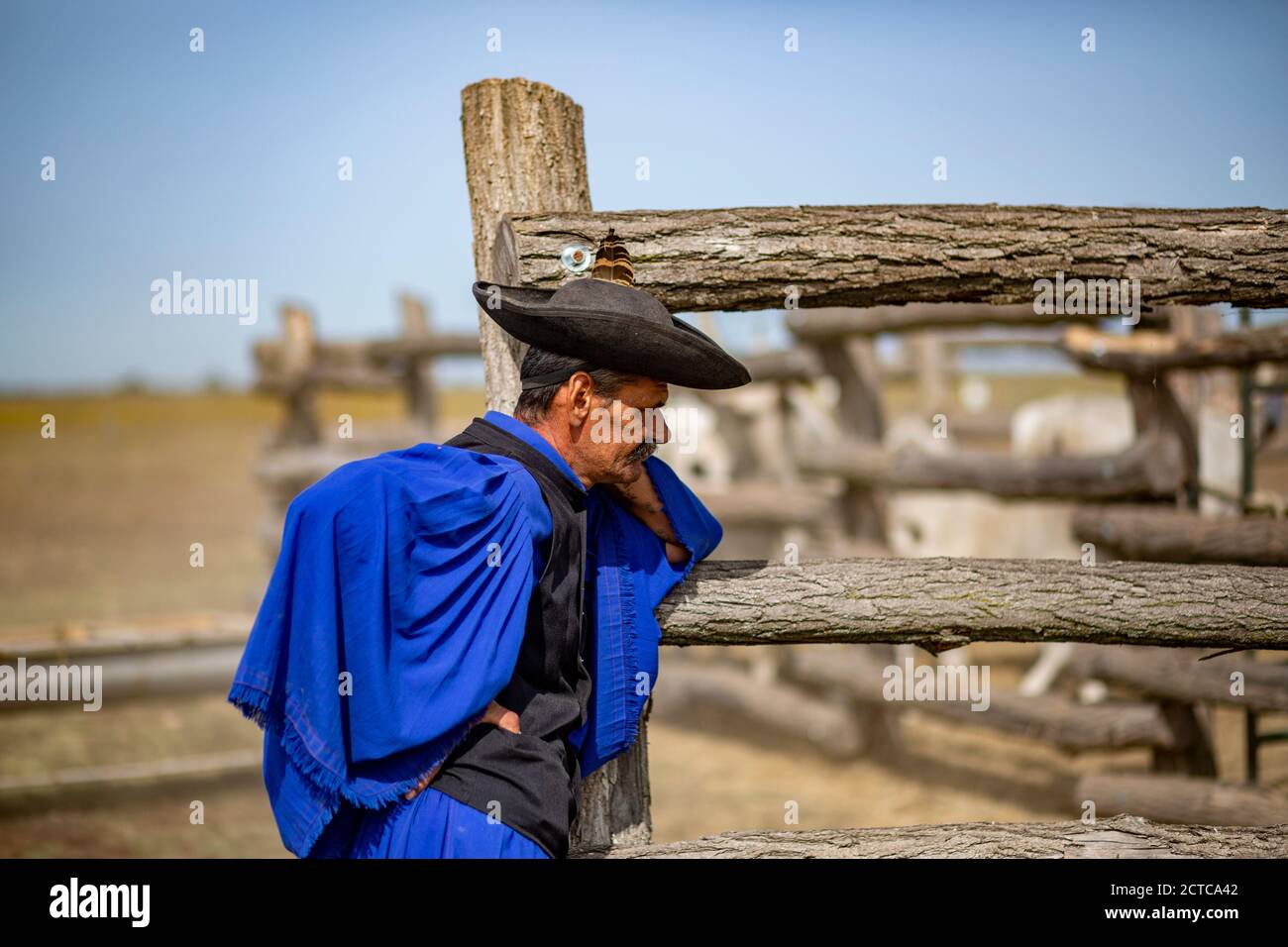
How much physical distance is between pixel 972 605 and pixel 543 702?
1286 mm

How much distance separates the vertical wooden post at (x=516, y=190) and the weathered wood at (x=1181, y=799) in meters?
3.23

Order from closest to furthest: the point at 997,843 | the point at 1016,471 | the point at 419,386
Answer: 1. the point at 997,843
2. the point at 1016,471
3. the point at 419,386

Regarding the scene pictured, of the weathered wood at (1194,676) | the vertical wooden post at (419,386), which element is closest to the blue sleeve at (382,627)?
the weathered wood at (1194,676)

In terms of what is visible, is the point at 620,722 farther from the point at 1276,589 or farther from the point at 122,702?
the point at 122,702

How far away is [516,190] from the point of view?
2918 mm

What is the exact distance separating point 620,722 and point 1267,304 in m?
2.32

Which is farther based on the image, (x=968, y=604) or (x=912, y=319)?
(x=912, y=319)

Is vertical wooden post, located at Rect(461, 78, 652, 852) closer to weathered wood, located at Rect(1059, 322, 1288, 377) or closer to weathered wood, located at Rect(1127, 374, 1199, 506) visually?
weathered wood, located at Rect(1059, 322, 1288, 377)

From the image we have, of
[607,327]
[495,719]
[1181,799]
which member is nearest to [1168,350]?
[1181,799]

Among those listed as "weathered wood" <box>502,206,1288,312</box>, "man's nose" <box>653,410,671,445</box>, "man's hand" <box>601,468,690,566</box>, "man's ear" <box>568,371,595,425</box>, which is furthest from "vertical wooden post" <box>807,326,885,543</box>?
"man's ear" <box>568,371,595,425</box>

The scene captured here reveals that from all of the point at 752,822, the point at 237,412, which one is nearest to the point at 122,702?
the point at 752,822

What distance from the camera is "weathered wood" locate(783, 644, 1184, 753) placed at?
5.38 meters

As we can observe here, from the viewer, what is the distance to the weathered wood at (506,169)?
2.91 metres

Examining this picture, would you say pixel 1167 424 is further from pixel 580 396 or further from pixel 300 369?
Answer: pixel 300 369
